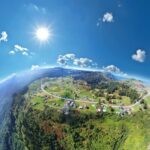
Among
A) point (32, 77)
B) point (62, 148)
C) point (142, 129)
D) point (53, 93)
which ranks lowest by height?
point (62, 148)

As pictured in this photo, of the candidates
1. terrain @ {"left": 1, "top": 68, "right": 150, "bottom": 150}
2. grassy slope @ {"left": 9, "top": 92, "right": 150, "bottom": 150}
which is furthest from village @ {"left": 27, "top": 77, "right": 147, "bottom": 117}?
grassy slope @ {"left": 9, "top": 92, "right": 150, "bottom": 150}

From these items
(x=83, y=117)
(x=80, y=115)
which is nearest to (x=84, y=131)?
(x=83, y=117)

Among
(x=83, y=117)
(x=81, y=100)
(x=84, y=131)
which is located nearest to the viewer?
(x=84, y=131)

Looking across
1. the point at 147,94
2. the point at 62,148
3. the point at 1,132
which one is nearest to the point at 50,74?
the point at 1,132

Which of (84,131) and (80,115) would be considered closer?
(84,131)

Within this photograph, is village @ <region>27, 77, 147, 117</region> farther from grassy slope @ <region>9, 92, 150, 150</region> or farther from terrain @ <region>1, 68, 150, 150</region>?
grassy slope @ <region>9, 92, 150, 150</region>

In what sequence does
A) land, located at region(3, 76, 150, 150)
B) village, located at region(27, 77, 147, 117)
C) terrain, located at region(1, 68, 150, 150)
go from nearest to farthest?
land, located at region(3, 76, 150, 150) < terrain, located at region(1, 68, 150, 150) < village, located at region(27, 77, 147, 117)

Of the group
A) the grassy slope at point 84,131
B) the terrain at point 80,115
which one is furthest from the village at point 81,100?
the grassy slope at point 84,131

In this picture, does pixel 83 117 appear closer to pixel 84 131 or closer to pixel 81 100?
pixel 84 131

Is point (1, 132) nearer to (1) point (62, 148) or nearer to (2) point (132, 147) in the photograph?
(1) point (62, 148)
